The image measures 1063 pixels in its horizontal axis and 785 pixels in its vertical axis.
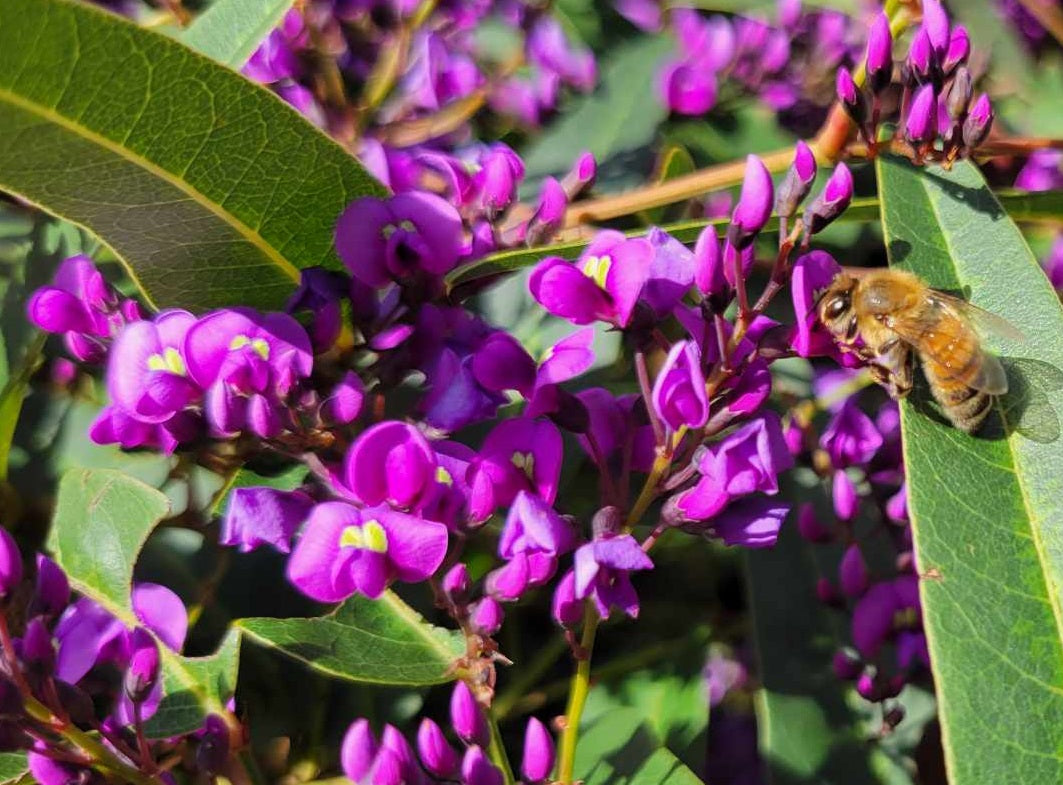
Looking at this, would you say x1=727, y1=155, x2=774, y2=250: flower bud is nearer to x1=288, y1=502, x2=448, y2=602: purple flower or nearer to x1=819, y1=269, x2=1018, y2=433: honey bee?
x1=819, y1=269, x2=1018, y2=433: honey bee

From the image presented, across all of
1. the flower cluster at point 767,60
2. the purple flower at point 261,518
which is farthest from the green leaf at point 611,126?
the purple flower at point 261,518

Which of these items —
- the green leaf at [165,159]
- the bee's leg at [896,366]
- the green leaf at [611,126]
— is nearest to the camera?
the green leaf at [165,159]

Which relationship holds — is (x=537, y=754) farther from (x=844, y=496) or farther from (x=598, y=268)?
(x=844, y=496)

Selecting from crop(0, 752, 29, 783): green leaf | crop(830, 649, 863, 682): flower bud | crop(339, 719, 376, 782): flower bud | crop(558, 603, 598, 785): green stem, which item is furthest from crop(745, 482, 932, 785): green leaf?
crop(0, 752, 29, 783): green leaf

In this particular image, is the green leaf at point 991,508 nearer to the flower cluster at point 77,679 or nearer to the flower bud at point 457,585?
the flower bud at point 457,585

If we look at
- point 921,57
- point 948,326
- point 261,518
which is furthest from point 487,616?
point 921,57

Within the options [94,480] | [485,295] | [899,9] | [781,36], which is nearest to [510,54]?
[781,36]
